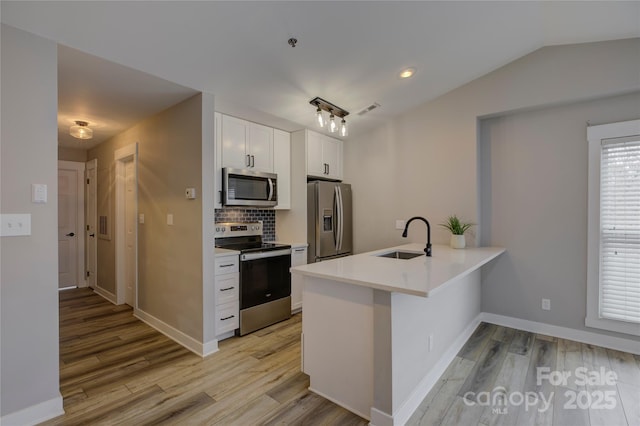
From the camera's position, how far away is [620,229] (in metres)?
2.70

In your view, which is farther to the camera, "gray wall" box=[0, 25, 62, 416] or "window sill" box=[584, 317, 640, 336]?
"window sill" box=[584, 317, 640, 336]

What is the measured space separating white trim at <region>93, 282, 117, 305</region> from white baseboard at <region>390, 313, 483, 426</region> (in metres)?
4.14

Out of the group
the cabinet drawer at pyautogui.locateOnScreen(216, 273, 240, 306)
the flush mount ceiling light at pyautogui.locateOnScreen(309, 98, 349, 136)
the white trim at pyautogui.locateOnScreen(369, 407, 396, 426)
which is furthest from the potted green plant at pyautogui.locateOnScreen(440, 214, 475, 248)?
the cabinet drawer at pyautogui.locateOnScreen(216, 273, 240, 306)

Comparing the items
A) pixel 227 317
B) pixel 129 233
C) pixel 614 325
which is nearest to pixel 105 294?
pixel 129 233

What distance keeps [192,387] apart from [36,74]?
2.31 meters

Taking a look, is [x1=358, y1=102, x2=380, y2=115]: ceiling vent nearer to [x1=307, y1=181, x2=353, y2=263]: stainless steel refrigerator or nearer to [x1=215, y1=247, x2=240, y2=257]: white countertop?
[x1=307, y1=181, x2=353, y2=263]: stainless steel refrigerator

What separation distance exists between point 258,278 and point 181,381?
1.17 meters

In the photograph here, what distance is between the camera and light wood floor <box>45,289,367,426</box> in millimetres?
1852

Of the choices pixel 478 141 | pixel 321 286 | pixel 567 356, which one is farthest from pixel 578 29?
pixel 321 286

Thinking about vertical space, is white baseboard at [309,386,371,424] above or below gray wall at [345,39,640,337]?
below

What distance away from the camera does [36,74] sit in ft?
5.92

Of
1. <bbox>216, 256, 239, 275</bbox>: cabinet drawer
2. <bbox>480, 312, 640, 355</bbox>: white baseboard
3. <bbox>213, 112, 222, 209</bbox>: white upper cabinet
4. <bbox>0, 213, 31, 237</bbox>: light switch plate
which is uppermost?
<bbox>213, 112, 222, 209</bbox>: white upper cabinet

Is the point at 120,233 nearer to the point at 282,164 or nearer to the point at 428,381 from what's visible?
the point at 282,164

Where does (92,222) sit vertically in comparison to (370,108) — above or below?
below
